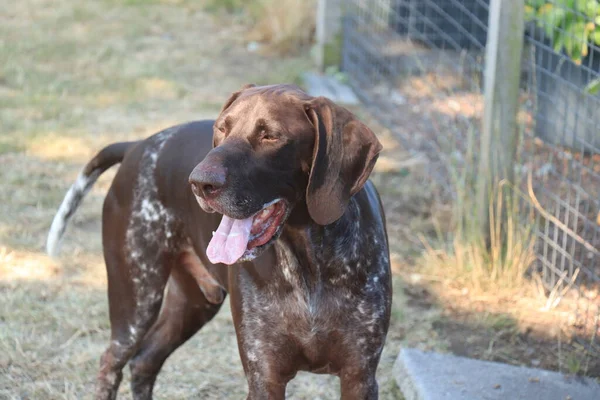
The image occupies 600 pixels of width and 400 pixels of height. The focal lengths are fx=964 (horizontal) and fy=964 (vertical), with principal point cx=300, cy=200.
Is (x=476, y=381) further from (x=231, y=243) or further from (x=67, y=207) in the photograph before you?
(x=67, y=207)

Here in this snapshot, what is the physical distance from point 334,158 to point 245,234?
350 mm

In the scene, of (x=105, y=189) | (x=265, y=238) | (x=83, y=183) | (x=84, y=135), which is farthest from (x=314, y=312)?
(x=84, y=135)

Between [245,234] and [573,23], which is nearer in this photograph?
[245,234]

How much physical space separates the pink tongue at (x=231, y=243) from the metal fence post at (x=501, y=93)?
2468 mm

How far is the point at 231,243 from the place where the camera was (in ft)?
9.43

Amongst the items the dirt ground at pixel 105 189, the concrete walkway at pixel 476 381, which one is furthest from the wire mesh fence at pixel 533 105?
the concrete walkway at pixel 476 381

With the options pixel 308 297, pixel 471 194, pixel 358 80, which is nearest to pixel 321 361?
pixel 308 297

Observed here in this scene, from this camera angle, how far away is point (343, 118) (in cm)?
292

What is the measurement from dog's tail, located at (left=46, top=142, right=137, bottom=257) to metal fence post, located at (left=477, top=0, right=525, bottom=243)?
2052mm

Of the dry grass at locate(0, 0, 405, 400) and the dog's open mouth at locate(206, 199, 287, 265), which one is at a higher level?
the dog's open mouth at locate(206, 199, 287, 265)

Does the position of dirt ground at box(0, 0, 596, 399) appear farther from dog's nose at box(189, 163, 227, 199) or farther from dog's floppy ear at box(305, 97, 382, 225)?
dog's nose at box(189, 163, 227, 199)

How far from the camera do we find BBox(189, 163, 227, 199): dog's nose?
2.72 metres

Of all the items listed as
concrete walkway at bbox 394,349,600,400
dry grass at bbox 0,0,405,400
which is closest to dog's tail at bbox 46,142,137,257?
dry grass at bbox 0,0,405,400

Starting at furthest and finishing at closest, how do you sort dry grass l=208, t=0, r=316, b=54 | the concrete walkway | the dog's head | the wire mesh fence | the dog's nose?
dry grass l=208, t=0, r=316, b=54 → the wire mesh fence → the concrete walkway → the dog's head → the dog's nose
